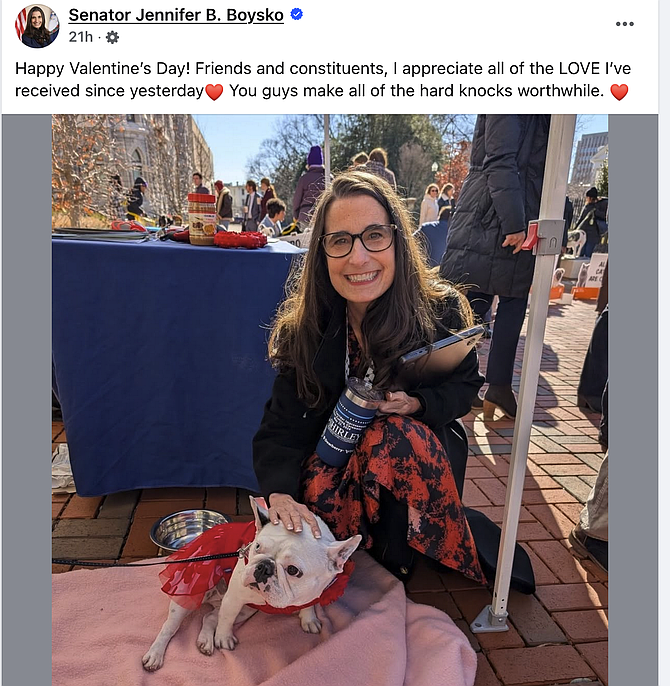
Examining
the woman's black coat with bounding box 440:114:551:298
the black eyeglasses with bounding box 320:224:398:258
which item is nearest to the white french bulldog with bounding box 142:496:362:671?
the black eyeglasses with bounding box 320:224:398:258

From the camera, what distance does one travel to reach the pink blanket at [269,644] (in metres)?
1.51

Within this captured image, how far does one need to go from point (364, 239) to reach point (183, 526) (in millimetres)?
1450

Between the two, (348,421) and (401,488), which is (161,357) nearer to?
(348,421)

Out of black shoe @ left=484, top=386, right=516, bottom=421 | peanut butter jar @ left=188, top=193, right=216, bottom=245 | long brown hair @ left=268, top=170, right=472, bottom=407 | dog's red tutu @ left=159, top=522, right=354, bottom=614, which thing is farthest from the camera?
black shoe @ left=484, top=386, right=516, bottom=421

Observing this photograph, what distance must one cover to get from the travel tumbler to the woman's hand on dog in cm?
21

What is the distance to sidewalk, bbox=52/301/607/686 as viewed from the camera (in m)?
1.66

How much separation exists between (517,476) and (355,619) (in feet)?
2.27

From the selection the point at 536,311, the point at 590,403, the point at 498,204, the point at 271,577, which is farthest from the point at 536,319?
the point at 590,403
